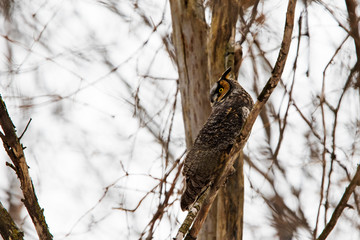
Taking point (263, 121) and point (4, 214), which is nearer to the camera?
point (4, 214)

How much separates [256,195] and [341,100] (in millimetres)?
1003

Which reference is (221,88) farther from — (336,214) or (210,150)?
(336,214)

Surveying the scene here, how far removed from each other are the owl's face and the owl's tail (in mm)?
659

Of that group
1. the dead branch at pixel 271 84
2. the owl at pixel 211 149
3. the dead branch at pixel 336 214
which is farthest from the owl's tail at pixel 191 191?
the dead branch at pixel 336 214

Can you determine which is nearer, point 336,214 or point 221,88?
point 336,214

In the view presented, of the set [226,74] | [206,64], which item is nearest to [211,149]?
[226,74]

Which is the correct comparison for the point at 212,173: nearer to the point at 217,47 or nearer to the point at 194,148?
the point at 194,148

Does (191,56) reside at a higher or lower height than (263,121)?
lower

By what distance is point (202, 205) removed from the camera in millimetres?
2227

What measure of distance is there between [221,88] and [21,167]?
5.23 feet

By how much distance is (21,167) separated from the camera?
1791 millimetres

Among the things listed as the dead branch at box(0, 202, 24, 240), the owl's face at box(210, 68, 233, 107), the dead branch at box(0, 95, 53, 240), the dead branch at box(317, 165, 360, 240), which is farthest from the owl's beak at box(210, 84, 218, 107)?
the dead branch at box(0, 202, 24, 240)

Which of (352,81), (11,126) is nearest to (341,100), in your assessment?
(352,81)

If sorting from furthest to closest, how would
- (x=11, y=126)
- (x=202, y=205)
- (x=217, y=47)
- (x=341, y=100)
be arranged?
(x=217, y=47), (x=341, y=100), (x=202, y=205), (x=11, y=126)
